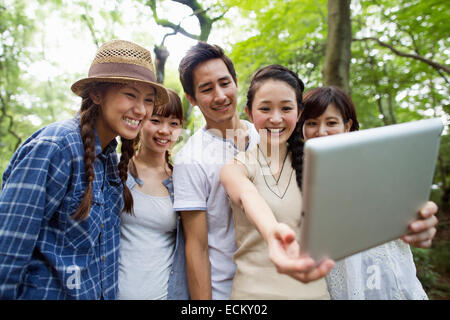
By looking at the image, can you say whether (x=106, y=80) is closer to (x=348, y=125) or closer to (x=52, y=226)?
(x=52, y=226)

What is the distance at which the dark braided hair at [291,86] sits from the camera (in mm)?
1802

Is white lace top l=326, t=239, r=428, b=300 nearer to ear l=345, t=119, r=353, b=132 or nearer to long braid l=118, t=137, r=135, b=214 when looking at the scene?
ear l=345, t=119, r=353, b=132

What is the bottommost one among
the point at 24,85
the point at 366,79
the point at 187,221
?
the point at 187,221

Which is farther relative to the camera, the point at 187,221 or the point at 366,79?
the point at 366,79

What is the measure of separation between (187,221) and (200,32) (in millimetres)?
6492

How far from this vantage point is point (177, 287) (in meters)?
2.15

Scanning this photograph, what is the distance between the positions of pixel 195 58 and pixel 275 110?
91 centimetres

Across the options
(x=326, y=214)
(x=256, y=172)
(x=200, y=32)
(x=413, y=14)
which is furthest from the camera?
(x=200, y=32)

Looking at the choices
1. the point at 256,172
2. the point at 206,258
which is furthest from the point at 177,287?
the point at 256,172

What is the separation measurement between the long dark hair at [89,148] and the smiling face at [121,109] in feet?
0.13

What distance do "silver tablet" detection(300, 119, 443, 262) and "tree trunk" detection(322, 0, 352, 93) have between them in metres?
2.66

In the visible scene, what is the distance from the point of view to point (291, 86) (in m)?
1.81

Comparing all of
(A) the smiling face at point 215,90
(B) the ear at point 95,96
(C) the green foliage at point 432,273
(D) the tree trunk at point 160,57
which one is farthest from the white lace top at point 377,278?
(D) the tree trunk at point 160,57

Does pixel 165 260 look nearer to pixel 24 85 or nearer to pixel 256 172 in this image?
pixel 256 172
